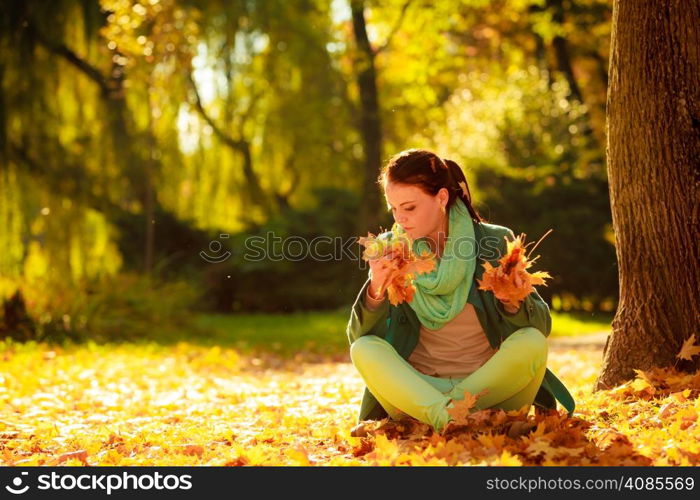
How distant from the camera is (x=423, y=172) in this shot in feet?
12.1

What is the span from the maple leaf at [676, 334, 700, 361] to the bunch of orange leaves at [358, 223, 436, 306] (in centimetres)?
174

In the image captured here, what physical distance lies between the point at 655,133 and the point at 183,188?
11.0 metres

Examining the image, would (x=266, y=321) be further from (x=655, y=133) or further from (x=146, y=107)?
(x=655, y=133)

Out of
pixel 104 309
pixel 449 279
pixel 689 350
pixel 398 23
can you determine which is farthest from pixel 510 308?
pixel 398 23

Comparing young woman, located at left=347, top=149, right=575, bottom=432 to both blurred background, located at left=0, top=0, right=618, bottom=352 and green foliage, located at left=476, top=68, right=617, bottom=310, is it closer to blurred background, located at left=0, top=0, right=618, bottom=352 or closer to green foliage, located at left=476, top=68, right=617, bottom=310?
blurred background, located at left=0, top=0, right=618, bottom=352

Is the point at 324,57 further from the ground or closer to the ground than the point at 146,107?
further from the ground

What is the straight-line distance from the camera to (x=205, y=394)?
20.5ft

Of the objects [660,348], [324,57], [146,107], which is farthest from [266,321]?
[660,348]

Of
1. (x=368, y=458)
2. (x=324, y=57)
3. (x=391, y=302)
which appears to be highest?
(x=324, y=57)

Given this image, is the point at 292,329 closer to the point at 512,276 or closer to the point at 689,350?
the point at 689,350

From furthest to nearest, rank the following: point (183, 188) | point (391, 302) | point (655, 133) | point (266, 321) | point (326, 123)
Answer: point (326, 123) → point (183, 188) → point (266, 321) → point (655, 133) → point (391, 302)

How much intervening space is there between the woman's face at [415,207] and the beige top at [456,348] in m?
0.41

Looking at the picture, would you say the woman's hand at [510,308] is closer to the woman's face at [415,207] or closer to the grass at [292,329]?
the woman's face at [415,207]

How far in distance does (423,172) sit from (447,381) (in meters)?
0.95
